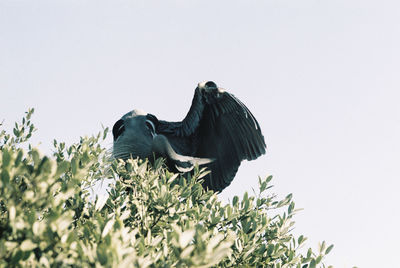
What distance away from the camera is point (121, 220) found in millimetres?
3576

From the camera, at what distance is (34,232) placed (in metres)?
2.97

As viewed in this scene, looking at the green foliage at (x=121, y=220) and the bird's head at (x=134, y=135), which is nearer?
the green foliage at (x=121, y=220)

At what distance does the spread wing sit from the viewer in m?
7.20

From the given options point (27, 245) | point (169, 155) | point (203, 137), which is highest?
point (203, 137)

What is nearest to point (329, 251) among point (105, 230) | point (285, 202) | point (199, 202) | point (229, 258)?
point (285, 202)

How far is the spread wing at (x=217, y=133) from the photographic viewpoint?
7.20m

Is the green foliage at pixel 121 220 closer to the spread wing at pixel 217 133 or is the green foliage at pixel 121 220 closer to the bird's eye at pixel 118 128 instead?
the bird's eye at pixel 118 128

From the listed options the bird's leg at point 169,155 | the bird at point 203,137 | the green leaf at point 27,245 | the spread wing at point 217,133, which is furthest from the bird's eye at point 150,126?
the green leaf at point 27,245

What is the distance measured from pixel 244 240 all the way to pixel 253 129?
2369mm

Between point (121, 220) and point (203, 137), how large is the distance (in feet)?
13.6

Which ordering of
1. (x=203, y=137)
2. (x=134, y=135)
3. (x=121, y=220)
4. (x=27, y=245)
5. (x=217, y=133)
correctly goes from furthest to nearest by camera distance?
(x=203, y=137) < (x=217, y=133) < (x=134, y=135) < (x=121, y=220) < (x=27, y=245)

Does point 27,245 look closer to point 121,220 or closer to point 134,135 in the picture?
point 121,220

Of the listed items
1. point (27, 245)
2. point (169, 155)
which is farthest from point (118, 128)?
point (27, 245)

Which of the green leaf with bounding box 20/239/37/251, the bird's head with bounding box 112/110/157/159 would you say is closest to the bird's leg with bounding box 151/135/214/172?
the bird's head with bounding box 112/110/157/159
